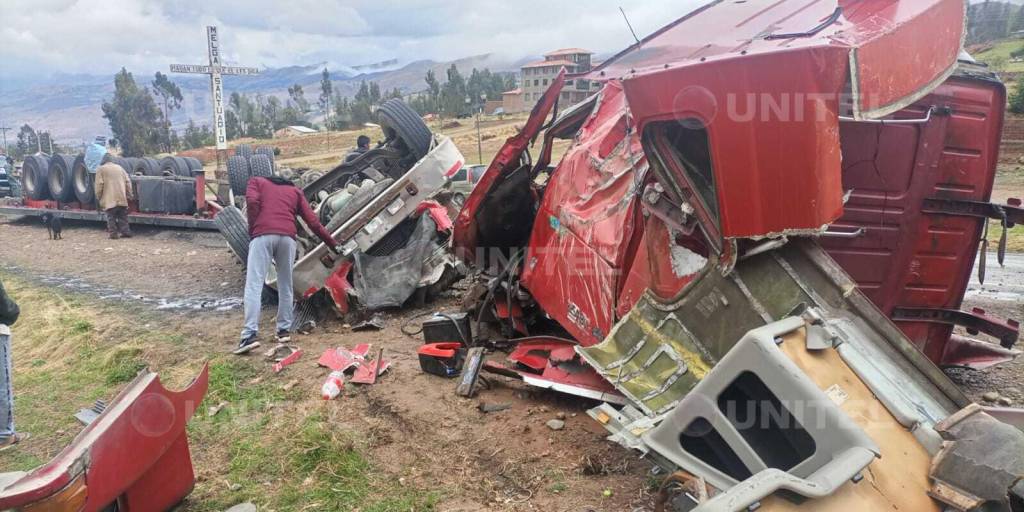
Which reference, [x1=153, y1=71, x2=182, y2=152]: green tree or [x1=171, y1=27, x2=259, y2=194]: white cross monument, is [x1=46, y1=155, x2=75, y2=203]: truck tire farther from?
[x1=153, y1=71, x2=182, y2=152]: green tree

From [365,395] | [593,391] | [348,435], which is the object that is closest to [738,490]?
[593,391]

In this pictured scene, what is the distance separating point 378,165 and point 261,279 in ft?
7.55

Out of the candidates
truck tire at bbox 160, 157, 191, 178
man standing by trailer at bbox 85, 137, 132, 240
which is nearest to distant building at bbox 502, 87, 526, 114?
truck tire at bbox 160, 157, 191, 178

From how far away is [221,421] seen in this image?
3.83 metres

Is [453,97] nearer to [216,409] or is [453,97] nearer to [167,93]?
[167,93]

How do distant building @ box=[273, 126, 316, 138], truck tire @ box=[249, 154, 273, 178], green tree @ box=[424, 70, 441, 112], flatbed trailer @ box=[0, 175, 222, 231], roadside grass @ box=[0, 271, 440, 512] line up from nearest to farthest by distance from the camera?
1. roadside grass @ box=[0, 271, 440, 512]
2. truck tire @ box=[249, 154, 273, 178]
3. flatbed trailer @ box=[0, 175, 222, 231]
4. distant building @ box=[273, 126, 316, 138]
5. green tree @ box=[424, 70, 441, 112]

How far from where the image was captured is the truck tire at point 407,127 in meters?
6.84

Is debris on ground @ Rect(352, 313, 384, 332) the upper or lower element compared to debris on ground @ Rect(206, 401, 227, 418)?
upper

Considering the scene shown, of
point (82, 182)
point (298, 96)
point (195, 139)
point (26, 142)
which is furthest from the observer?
point (298, 96)

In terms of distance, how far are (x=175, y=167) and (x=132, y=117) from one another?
48.0 metres

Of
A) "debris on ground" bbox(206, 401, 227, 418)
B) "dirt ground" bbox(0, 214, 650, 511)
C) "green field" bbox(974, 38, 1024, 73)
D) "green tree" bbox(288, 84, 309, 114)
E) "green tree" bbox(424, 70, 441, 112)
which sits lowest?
"debris on ground" bbox(206, 401, 227, 418)

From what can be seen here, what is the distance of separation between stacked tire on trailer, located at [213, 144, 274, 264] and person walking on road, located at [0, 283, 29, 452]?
227 centimetres

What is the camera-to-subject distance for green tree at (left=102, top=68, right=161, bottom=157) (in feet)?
169

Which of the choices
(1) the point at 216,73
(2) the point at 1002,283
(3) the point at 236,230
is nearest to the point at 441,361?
(3) the point at 236,230
